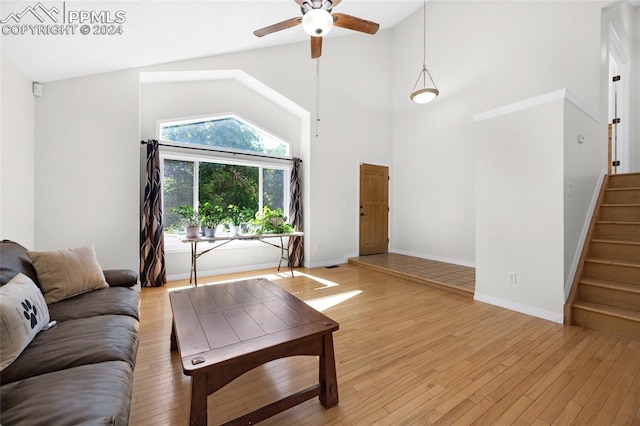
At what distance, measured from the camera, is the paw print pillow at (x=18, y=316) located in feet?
4.23

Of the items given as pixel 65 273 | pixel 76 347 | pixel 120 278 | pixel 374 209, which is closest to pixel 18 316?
pixel 76 347

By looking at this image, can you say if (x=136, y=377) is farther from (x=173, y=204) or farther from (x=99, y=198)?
(x=173, y=204)

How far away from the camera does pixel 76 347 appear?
1.42 metres

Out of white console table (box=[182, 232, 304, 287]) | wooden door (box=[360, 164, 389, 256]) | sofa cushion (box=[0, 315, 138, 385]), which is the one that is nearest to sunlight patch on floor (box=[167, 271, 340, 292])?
white console table (box=[182, 232, 304, 287])

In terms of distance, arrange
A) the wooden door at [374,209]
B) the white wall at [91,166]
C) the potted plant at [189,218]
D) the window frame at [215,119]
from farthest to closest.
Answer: the wooden door at [374,209] < the window frame at [215,119] < the potted plant at [189,218] < the white wall at [91,166]

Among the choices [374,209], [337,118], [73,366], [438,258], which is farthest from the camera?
[374,209]

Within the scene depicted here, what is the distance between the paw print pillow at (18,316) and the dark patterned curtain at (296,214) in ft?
12.2

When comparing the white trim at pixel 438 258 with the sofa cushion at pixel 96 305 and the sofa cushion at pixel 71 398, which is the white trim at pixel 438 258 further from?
the sofa cushion at pixel 71 398

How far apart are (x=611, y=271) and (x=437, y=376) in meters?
2.55

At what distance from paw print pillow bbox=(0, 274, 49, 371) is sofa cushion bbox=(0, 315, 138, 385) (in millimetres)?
51

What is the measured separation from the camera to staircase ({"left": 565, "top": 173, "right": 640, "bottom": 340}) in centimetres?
255

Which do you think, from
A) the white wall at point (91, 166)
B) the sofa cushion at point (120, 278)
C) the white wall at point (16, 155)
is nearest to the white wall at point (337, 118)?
the white wall at point (91, 166)

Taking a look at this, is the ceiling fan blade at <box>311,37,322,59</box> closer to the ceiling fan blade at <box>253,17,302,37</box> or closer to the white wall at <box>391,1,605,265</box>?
the ceiling fan blade at <box>253,17,302,37</box>

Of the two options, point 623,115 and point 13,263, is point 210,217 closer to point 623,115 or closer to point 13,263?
point 13,263
